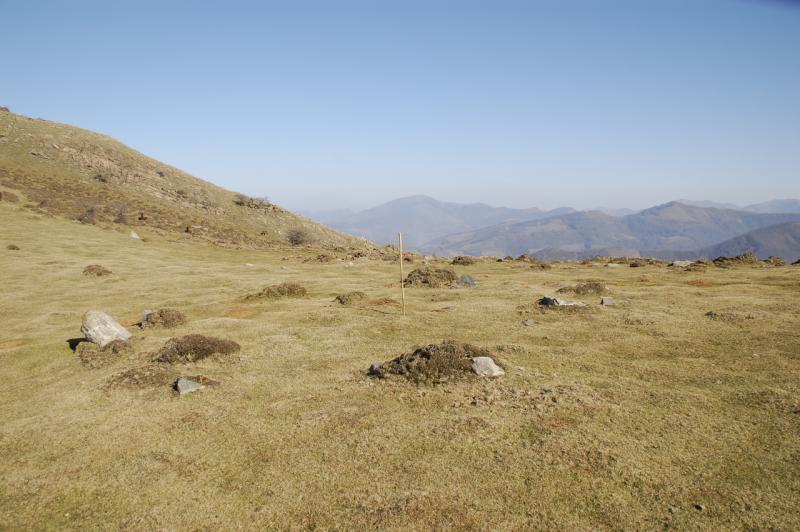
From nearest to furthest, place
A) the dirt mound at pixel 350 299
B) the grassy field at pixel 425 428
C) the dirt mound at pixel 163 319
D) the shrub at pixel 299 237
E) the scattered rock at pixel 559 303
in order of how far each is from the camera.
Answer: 1. the grassy field at pixel 425 428
2. the dirt mound at pixel 163 319
3. the scattered rock at pixel 559 303
4. the dirt mound at pixel 350 299
5. the shrub at pixel 299 237

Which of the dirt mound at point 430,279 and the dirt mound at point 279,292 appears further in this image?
the dirt mound at point 430,279

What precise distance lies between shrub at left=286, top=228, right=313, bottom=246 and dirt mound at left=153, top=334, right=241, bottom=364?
69481 mm

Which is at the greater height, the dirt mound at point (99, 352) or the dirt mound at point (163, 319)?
the dirt mound at point (163, 319)

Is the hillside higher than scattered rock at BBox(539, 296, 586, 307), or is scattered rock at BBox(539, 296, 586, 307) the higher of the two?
the hillside

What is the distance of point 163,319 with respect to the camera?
23.6 m

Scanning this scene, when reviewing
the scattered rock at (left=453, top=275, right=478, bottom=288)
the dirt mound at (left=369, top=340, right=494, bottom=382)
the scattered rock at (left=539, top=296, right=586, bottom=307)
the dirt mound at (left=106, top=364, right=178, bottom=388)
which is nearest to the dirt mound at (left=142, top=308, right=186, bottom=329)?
the dirt mound at (left=106, top=364, right=178, bottom=388)

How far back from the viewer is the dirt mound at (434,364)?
15.2 m

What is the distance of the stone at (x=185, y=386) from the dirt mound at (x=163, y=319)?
9.50m

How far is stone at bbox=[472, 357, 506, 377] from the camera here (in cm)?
1531

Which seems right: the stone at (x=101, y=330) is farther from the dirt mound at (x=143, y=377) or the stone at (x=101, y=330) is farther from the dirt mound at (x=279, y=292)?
the dirt mound at (x=279, y=292)

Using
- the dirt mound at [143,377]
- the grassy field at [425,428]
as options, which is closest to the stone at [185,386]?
the grassy field at [425,428]

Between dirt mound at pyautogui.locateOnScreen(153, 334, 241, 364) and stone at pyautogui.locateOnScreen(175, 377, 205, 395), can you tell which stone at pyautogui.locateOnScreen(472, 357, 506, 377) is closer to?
stone at pyautogui.locateOnScreen(175, 377, 205, 395)

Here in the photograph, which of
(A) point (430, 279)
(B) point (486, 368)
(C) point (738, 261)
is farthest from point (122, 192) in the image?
(C) point (738, 261)

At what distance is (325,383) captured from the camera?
1556cm
